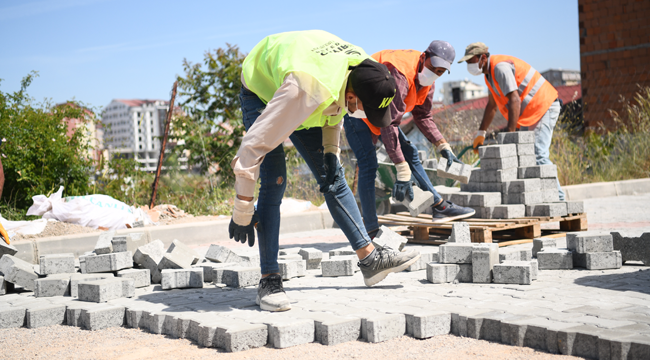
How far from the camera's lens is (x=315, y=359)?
8.14ft

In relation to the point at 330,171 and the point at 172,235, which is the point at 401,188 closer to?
the point at 330,171

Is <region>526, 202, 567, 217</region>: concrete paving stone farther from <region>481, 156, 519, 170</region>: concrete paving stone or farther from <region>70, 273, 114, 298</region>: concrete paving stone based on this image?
<region>70, 273, 114, 298</region>: concrete paving stone

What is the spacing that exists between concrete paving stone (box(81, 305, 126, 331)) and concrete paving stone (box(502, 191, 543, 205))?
4.04 meters

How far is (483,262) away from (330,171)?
1.26 m

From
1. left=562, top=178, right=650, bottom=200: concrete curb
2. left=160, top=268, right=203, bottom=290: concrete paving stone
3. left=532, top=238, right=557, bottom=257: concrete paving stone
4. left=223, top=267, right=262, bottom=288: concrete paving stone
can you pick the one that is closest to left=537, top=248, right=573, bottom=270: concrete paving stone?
left=532, top=238, right=557, bottom=257: concrete paving stone

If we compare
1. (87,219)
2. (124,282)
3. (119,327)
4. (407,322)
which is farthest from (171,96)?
(407,322)

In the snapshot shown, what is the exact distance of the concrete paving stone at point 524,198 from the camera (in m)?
5.71

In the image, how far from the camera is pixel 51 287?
13.1 feet

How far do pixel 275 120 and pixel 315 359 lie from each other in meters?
1.13

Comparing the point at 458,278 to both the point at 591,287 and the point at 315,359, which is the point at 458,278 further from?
the point at 315,359

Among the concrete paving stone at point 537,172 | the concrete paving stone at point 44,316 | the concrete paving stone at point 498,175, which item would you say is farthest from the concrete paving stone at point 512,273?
the concrete paving stone at point 44,316

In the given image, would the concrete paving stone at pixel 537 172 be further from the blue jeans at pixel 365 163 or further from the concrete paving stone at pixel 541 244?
the blue jeans at pixel 365 163

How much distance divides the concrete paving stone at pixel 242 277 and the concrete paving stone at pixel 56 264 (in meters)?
1.45

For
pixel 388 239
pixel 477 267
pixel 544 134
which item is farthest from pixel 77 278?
pixel 544 134
